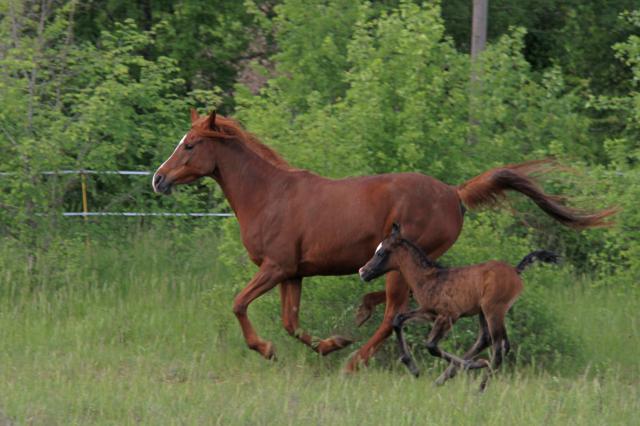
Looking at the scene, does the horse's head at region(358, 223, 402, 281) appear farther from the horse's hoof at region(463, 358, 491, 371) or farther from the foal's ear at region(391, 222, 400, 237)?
the horse's hoof at region(463, 358, 491, 371)

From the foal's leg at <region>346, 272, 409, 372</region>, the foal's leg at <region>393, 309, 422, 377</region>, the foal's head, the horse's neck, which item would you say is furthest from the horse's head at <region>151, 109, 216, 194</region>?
the foal's leg at <region>393, 309, 422, 377</region>

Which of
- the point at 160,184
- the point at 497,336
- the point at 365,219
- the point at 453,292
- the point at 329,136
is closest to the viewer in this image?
the point at 497,336

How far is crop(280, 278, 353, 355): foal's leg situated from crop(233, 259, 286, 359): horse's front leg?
0.21 meters

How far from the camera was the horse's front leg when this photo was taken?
9.34 metres

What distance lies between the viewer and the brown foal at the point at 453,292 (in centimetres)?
872

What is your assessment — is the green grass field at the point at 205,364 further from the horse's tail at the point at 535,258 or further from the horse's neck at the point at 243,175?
the horse's neck at the point at 243,175

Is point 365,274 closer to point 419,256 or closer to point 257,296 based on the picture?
point 419,256

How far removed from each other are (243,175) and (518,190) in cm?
216

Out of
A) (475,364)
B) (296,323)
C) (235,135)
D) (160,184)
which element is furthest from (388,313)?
(160,184)

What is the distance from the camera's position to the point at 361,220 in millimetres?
9469

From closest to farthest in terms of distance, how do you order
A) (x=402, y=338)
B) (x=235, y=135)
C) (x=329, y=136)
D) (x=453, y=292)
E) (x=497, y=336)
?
(x=497, y=336) → (x=453, y=292) → (x=402, y=338) → (x=235, y=135) → (x=329, y=136)

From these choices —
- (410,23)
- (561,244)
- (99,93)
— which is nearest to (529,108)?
(561,244)

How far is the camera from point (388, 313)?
941 cm

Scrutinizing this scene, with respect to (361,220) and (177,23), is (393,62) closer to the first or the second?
(361,220)
